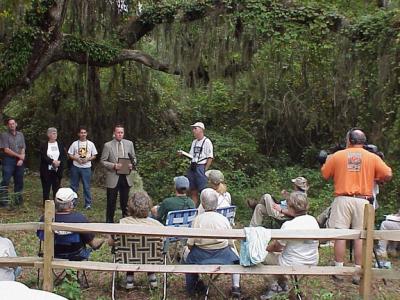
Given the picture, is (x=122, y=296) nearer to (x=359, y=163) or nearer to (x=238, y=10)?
(x=359, y=163)

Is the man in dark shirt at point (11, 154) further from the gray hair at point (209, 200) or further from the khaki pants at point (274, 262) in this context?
the khaki pants at point (274, 262)

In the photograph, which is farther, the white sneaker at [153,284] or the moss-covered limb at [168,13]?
the moss-covered limb at [168,13]

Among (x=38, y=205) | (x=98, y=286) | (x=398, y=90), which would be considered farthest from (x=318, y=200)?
(x=98, y=286)

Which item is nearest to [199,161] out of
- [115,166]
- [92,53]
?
[115,166]

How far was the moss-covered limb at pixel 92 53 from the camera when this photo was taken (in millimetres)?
13414

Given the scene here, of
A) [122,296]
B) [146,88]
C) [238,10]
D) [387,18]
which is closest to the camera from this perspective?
[122,296]

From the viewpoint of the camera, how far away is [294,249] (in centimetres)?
618

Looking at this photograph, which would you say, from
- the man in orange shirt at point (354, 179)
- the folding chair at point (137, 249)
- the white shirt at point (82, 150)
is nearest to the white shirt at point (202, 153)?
the white shirt at point (82, 150)

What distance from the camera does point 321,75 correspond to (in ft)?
50.6

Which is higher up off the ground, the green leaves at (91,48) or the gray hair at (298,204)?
the green leaves at (91,48)

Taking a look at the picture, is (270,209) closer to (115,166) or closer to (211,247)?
(211,247)

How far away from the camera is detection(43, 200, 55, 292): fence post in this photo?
574 centimetres

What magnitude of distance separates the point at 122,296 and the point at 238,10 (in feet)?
28.4

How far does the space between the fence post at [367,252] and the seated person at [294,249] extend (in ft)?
1.77
